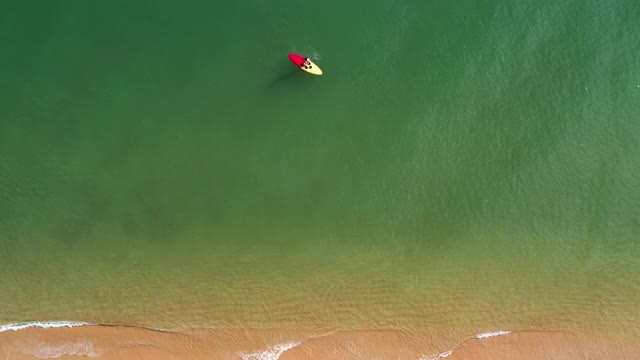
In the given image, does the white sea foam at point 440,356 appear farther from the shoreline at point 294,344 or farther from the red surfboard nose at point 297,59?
the red surfboard nose at point 297,59

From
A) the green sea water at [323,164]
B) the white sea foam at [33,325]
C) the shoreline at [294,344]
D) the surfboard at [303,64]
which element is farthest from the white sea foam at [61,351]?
the surfboard at [303,64]

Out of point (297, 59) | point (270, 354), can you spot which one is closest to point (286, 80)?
point (297, 59)

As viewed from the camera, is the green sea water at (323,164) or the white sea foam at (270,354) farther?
the green sea water at (323,164)

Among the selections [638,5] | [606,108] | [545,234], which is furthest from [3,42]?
[638,5]

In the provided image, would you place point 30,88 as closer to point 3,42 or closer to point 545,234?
point 3,42

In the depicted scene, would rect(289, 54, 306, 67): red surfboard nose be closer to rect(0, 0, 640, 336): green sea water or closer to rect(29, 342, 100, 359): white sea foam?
rect(0, 0, 640, 336): green sea water
